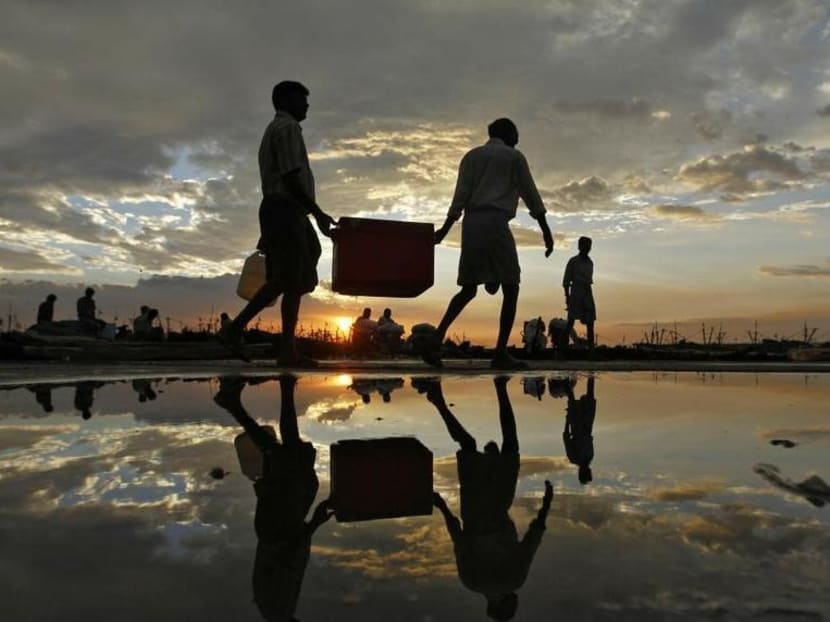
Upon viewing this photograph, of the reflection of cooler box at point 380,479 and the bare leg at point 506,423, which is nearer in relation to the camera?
the reflection of cooler box at point 380,479

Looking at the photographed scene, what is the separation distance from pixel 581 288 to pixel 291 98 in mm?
8017

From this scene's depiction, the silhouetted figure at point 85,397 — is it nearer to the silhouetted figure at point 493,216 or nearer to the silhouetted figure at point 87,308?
the silhouetted figure at point 493,216

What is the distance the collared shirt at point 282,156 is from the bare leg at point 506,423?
8.19 ft

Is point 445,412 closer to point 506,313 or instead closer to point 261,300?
point 261,300

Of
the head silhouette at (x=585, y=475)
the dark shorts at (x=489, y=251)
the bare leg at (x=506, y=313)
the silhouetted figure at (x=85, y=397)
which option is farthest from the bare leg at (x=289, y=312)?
the head silhouette at (x=585, y=475)

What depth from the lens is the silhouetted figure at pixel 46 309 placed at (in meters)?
17.8

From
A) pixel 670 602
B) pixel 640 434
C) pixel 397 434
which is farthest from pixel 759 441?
pixel 670 602

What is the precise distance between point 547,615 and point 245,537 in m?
0.60

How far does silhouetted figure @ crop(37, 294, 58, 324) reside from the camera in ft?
58.4

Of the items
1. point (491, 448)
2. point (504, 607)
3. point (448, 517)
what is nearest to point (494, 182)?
point (491, 448)

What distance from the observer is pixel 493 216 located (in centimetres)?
653

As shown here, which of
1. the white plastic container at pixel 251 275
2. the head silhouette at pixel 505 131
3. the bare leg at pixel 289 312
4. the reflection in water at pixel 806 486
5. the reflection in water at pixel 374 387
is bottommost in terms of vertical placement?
the reflection in water at pixel 806 486

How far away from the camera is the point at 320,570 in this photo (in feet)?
3.68

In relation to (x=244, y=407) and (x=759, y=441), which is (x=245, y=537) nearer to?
(x=759, y=441)
